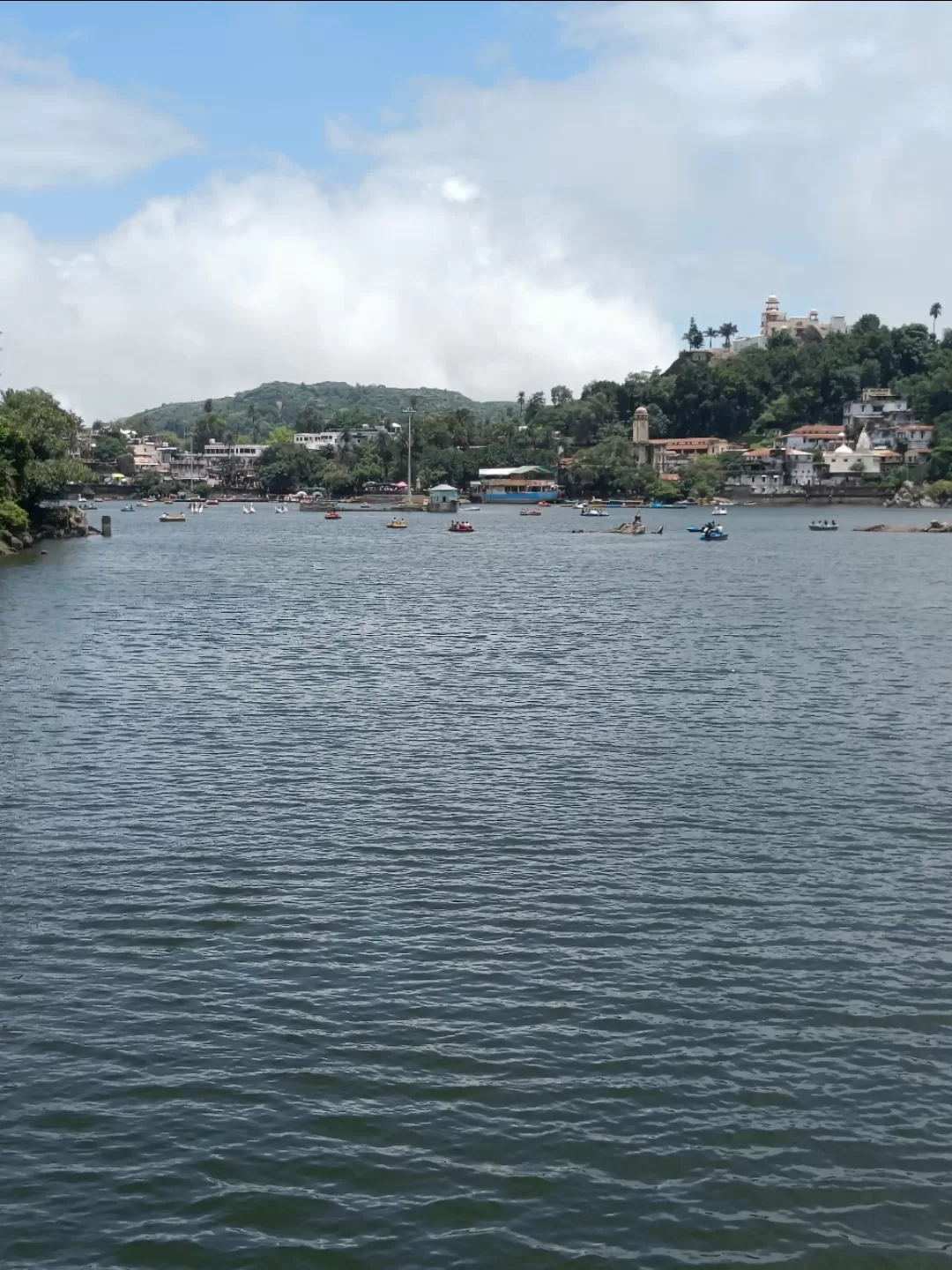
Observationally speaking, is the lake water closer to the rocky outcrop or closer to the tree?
the tree

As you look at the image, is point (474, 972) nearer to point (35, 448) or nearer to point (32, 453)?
point (32, 453)

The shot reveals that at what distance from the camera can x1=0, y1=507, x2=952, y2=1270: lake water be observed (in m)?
14.1

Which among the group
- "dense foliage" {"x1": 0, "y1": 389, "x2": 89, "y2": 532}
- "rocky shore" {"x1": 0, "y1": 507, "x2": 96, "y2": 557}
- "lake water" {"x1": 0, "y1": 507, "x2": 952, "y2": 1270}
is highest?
"dense foliage" {"x1": 0, "y1": 389, "x2": 89, "y2": 532}

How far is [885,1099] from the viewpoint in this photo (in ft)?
53.2

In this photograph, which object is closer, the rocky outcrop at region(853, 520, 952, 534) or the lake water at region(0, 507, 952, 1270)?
the lake water at region(0, 507, 952, 1270)

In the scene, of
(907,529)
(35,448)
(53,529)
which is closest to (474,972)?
(35,448)

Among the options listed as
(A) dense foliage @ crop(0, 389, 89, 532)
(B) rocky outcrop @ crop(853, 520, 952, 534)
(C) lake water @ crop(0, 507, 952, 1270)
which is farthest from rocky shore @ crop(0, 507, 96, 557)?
(B) rocky outcrop @ crop(853, 520, 952, 534)

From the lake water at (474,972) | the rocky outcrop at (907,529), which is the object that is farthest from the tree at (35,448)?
the rocky outcrop at (907,529)

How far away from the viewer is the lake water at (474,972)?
555 inches

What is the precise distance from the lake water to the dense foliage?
5632 cm

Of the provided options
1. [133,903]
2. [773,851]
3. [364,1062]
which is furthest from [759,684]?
[364,1062]

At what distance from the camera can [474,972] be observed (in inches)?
773

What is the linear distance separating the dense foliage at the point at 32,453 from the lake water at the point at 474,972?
185 ft

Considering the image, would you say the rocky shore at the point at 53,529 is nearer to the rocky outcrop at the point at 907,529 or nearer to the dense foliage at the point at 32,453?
the dense foliage at the point at 32,453
